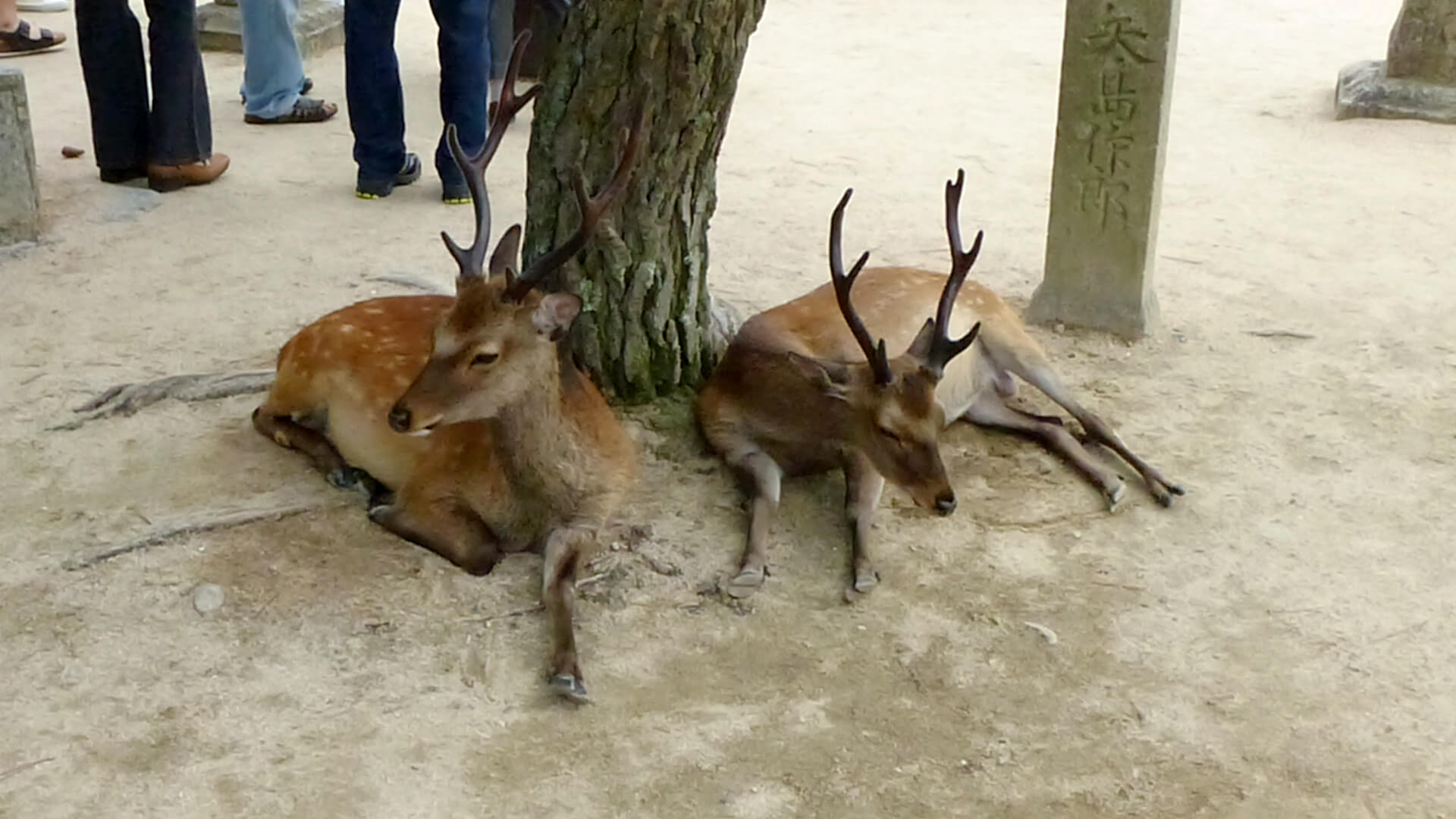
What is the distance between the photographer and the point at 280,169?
584cm

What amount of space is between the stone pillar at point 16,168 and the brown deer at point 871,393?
2597 mm

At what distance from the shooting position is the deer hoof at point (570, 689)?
104 inches

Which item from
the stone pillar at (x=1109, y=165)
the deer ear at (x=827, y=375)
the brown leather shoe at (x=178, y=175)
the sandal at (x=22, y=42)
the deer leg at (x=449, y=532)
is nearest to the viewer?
the deer leg at (x=449, y=532)

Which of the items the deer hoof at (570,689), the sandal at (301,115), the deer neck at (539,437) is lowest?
the deer hoof at (570,689)

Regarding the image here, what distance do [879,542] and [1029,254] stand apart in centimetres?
212

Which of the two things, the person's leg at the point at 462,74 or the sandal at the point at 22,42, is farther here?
the sandal at the point at 22,42

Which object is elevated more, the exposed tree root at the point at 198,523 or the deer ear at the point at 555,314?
the deer ear at the point at 555,314

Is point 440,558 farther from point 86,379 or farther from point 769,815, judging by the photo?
point 86,379

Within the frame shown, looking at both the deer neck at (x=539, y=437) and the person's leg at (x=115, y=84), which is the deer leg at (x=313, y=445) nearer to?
the deer neck at (x=539, y=437)

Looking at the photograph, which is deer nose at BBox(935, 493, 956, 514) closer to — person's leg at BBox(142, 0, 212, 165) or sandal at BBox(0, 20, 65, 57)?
person's leg at BBox(142, 0, 212, 165)

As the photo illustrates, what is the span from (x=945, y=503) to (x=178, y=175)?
361 cm

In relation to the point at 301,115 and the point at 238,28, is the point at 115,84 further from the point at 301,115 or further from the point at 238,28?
the point at 238,28

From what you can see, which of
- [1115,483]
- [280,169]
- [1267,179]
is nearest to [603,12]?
[1115,483]

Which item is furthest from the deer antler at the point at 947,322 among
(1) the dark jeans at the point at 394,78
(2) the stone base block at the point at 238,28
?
(2) the stone base block at the point at 238,28
